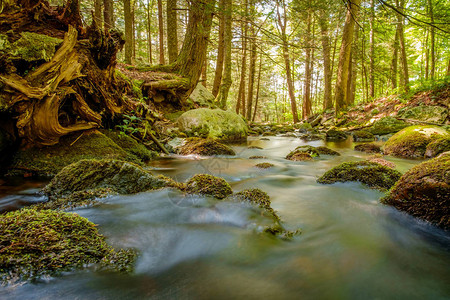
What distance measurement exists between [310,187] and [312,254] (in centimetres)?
193

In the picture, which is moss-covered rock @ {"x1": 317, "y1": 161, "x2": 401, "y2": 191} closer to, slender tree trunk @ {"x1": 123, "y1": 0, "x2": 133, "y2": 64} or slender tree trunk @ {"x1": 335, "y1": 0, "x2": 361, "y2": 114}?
slender tree trunk @ {"x1": 335, "y1": 0, "x2": 361, "y2": 114}

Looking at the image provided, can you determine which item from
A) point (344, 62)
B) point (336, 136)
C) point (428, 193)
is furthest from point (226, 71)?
point (428, 193)

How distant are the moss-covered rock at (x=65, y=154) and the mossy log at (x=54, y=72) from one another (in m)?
0.19

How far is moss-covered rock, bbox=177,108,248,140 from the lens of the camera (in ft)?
28.4

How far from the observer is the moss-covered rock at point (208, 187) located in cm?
295

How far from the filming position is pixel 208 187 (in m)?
3.01

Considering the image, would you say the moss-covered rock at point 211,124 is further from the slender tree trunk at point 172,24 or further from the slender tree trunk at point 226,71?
the slender tree trunk at point 172,24

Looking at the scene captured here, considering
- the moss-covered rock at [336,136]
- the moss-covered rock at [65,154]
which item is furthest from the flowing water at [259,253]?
the moss-covered rock at [336,136]

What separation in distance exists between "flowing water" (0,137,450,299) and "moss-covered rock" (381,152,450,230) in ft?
0.36

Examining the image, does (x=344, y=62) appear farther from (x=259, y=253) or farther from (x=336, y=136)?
(x=259, y=253)

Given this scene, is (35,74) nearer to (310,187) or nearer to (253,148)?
(310,187)

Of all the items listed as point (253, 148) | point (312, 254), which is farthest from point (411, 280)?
point (253, 148)

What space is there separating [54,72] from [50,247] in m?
3.36

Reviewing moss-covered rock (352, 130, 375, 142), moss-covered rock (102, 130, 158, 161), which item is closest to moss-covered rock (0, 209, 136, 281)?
moss-covered rock (102, 130, 158, 161)
